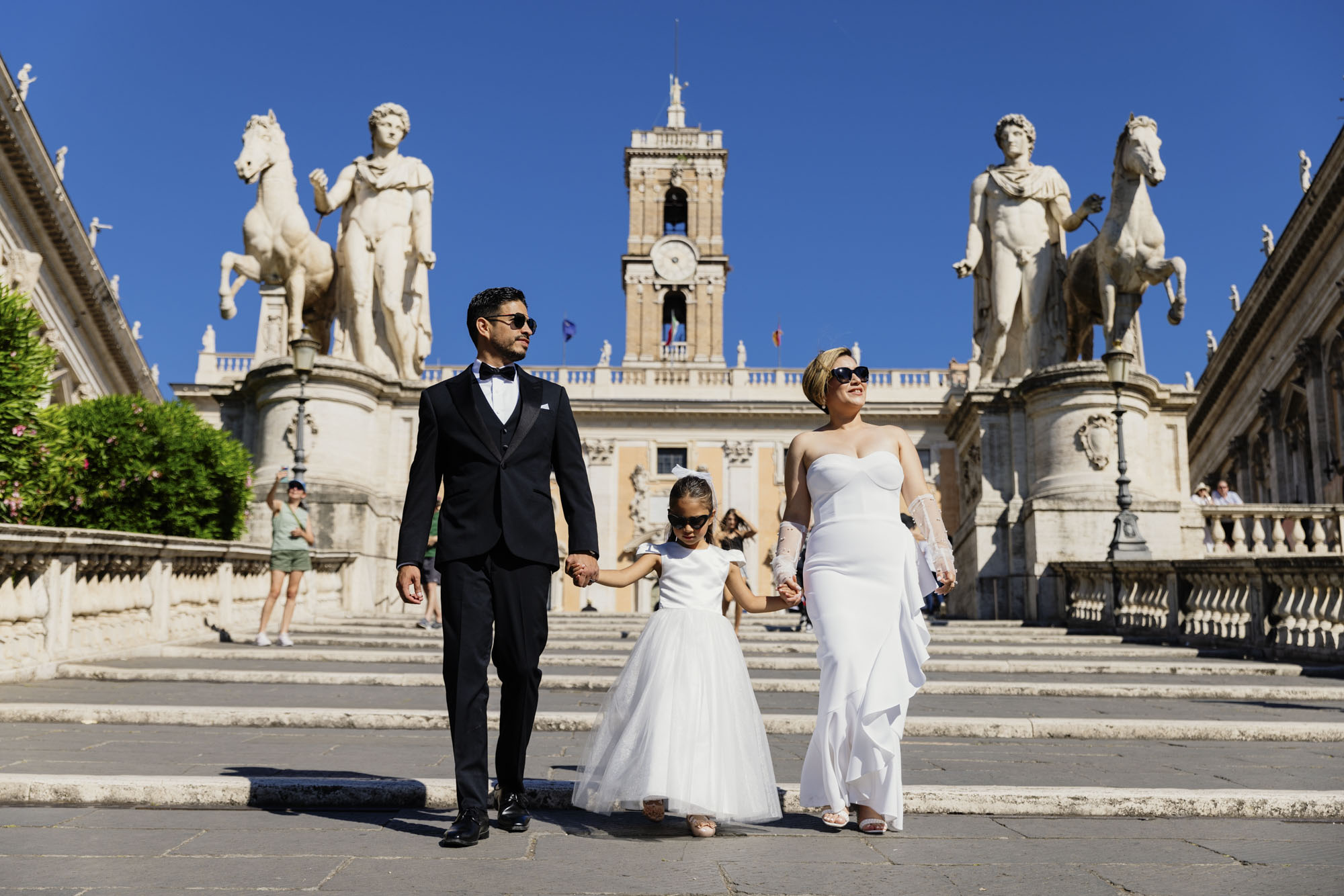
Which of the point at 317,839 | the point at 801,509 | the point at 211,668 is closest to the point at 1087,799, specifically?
the point at 801,509

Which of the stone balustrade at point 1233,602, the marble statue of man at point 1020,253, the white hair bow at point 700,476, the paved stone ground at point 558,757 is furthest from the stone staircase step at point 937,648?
the marble statue of man at point 1020,253

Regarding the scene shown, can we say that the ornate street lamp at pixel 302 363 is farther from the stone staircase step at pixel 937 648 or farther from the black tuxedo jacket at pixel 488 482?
the black tuxedo jacket at pixel 488 482

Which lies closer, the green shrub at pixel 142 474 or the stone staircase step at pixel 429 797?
the stone staircase step at pixel 429 797

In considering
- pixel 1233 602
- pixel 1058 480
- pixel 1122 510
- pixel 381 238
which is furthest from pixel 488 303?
pixel 381 238

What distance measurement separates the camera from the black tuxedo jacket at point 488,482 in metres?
3.90

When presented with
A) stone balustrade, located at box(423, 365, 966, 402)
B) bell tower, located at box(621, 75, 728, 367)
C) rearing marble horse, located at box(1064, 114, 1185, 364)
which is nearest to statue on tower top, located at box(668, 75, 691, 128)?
bell tower, located at box(621, 75, 728, 367)

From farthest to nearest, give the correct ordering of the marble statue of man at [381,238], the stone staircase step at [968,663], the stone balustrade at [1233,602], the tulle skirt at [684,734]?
1. the marble statue of man at [381,238]
2. the stone balustrade at [1233,602]
3. the stone staircase step at [968,663]
4. the tulle skirt at [684,734]

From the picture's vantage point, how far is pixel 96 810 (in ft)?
13.3

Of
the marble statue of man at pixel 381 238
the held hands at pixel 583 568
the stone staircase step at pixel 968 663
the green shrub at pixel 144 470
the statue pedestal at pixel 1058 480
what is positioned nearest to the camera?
the held hands at pixel 583 568

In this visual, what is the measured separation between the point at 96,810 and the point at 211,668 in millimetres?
5292

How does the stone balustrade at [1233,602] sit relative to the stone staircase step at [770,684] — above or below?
above

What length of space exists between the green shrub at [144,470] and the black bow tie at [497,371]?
10.7 m

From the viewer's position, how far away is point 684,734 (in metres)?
3.88

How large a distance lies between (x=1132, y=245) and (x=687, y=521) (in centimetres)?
1433
